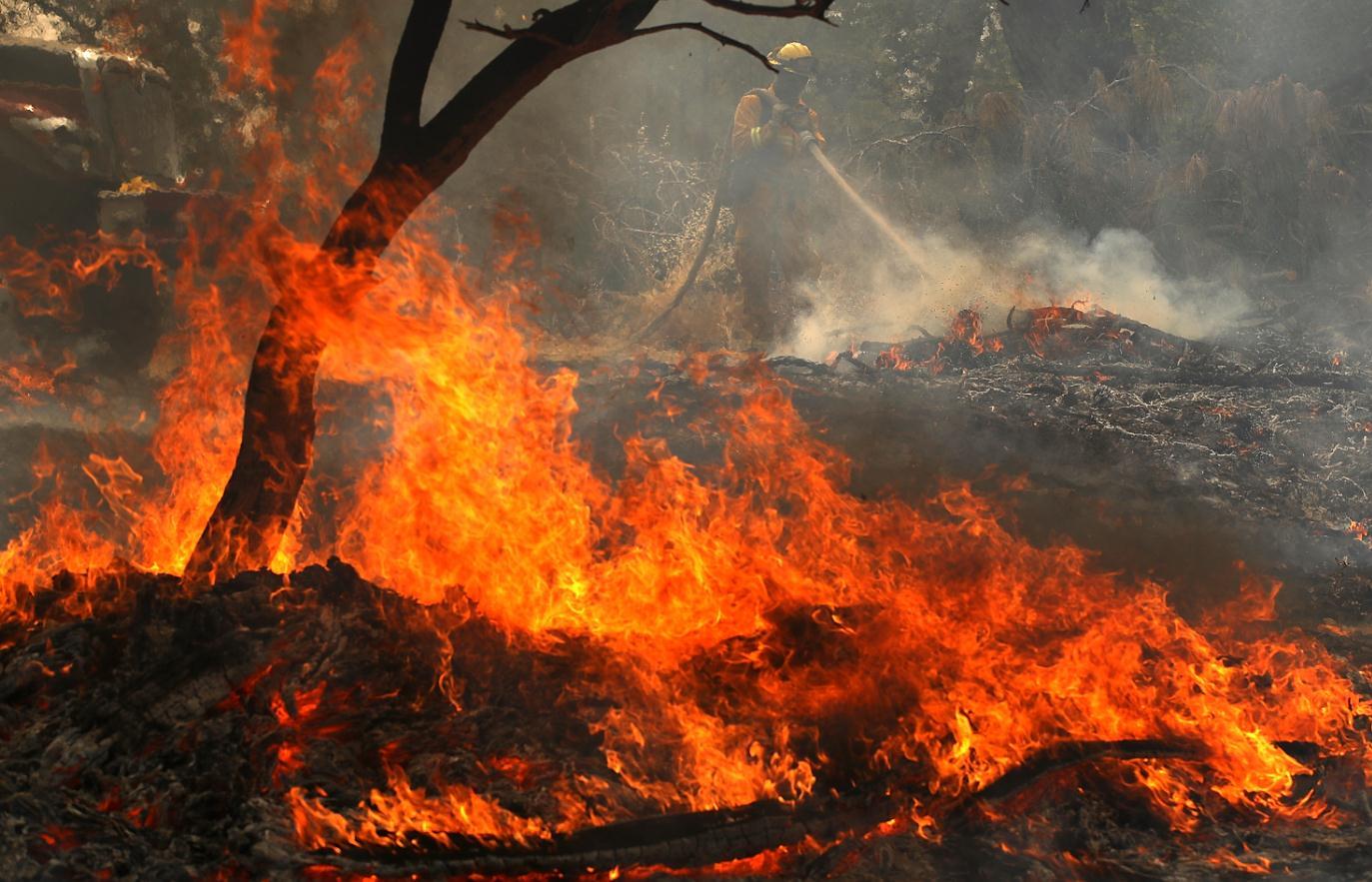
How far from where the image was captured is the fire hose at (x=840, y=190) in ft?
42.9

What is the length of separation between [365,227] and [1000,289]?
1196 centimetres

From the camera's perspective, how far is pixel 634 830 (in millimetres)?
3736

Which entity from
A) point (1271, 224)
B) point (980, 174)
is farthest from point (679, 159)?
point (1271, 224)

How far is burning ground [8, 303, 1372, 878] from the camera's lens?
140 inches

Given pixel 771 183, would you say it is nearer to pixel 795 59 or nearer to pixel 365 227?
pixel 795 59

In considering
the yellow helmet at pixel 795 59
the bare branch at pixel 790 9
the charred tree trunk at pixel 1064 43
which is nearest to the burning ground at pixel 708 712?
the bare branch at pixel 790 9

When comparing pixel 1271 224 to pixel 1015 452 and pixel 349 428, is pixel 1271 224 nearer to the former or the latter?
pixel 1015 452

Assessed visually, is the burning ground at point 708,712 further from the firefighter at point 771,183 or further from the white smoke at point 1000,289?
the white smoke at point 1000,289

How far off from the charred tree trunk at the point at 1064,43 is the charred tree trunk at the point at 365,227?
49.6 ft

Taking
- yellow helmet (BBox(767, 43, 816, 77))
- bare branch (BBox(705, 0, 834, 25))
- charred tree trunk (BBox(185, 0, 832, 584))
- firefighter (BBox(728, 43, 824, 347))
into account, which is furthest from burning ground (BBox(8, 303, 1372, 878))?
yellow helmet (BBox(767, 43, 816, 77))

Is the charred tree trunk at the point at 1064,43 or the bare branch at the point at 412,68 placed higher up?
the charred tree trunk at the point at 1064,43

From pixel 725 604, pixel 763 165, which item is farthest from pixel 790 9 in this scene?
pixel 763 165

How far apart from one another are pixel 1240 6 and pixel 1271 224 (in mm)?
5028

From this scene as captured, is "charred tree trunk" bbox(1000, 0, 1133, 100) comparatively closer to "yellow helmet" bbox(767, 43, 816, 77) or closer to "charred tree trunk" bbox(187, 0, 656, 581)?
"yellow helmet" bbox(767, 43, 816, 77)
